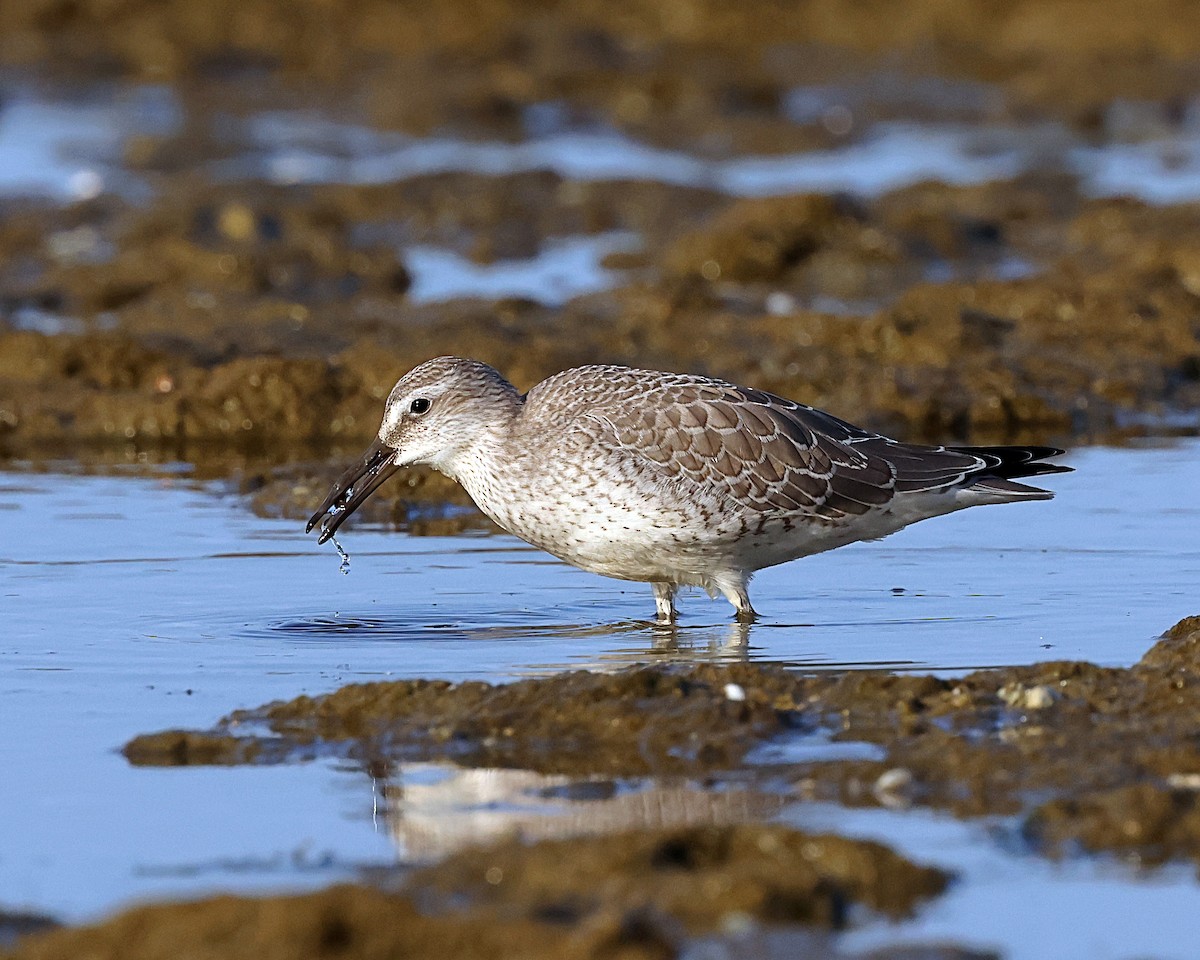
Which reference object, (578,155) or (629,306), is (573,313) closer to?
(629,306)

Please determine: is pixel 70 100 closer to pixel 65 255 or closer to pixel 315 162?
pixel 315 162

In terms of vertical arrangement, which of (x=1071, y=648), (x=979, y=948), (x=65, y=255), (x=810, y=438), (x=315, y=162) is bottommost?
(x=979, y=948)

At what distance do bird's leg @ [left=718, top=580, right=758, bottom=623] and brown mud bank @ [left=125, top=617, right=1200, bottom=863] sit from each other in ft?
5.22

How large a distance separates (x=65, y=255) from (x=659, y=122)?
1080cm

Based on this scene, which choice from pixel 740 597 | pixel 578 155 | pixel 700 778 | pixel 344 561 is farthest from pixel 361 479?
pixel 578 155

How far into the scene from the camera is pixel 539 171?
70.8 feet

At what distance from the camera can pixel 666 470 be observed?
8.75 meters

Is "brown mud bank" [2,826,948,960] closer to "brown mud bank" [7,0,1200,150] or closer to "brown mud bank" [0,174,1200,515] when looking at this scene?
"brown mud bank" [0,174,1200,515]

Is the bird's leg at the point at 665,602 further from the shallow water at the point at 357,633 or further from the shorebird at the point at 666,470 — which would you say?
the shallow water at the point at 357,633

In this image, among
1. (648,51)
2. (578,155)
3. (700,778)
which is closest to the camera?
(700,778)

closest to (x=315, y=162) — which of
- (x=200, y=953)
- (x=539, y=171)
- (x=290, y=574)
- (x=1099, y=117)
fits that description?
(x=539, y=171)

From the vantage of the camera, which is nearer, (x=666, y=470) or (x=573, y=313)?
(x=666, y=470)

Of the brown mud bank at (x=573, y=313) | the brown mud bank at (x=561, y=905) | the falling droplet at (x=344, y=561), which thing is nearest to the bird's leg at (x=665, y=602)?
the falling droplet at (x=344, y=561)

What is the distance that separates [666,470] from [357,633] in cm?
143
